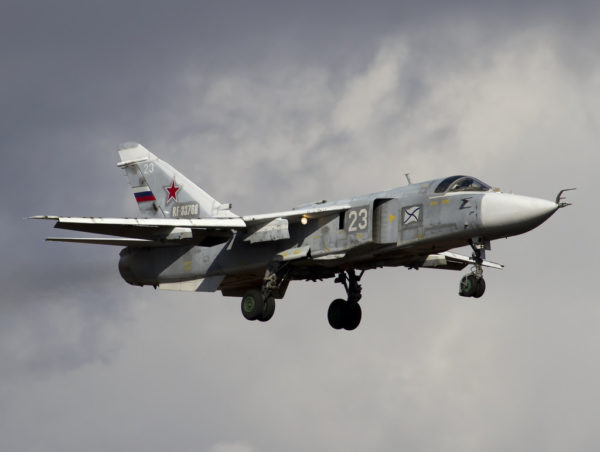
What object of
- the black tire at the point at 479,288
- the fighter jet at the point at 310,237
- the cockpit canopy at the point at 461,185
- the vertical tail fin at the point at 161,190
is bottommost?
the black tire at the point at 479,288

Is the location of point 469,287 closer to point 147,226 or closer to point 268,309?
point 268,309

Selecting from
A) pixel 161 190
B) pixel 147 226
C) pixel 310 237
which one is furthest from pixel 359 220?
pixel 161 190

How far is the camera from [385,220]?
126 ft

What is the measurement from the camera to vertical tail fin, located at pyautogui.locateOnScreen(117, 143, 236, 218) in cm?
4397

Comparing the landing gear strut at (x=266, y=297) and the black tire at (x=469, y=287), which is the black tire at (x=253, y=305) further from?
the black tire at (x=469, y=287)

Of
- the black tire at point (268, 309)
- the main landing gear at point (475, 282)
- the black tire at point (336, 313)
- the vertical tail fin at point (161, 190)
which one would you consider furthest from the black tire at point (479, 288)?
the vertical tail fin at point (161, 190)

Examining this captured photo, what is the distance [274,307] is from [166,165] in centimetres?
797

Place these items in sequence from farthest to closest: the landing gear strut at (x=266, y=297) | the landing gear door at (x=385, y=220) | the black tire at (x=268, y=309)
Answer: the black tire at (x=268, y=309) < the landing gear strut at (x=266, y=297) < the landing gear door at (x=385, y=220)

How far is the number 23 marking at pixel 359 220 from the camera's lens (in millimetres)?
38531

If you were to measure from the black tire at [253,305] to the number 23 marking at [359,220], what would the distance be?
139 inches

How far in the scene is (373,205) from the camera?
38.6 m

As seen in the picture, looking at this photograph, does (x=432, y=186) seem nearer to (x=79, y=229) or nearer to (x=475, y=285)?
(x=475, y=285)

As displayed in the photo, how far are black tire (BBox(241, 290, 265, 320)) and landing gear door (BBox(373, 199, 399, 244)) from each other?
4.09 meters

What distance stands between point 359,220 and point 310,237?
1818mm
